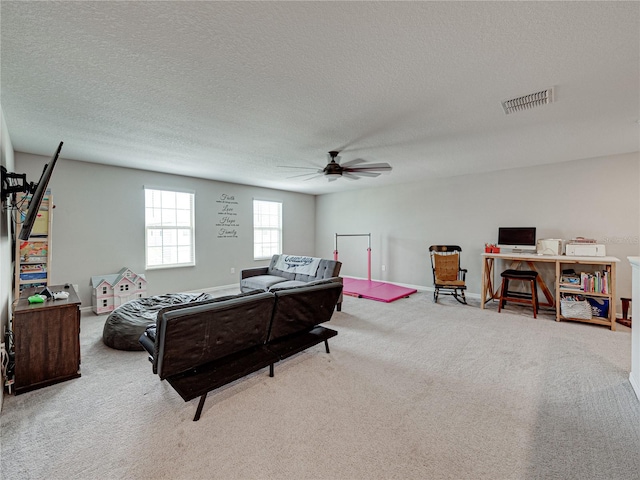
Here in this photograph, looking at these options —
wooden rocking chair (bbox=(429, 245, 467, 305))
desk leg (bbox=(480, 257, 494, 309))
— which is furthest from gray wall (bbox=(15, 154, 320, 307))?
desk leg (bbox=(480, 257, 494, 309))

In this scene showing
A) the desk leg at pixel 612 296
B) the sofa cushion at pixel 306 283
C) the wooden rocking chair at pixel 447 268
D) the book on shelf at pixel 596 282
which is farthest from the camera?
the wooden rocking chair at pixel 447 268

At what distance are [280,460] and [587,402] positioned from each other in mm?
2352

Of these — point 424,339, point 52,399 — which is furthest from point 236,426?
point 424,339

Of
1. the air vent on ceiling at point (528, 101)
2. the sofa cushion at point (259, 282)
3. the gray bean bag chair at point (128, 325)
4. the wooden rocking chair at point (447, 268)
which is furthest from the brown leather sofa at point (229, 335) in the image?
the wooden rocking chair at point (447, 268)

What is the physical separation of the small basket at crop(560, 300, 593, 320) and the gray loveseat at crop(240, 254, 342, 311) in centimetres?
325

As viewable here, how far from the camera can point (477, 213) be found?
5.46 m

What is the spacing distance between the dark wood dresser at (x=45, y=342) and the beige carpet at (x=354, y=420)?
0.13 metres

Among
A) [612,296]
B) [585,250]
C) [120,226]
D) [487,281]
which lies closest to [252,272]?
[120,226]

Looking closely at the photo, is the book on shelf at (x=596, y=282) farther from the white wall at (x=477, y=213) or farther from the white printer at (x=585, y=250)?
the white wall at (x=477, y=213)

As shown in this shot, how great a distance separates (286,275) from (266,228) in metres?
2.31

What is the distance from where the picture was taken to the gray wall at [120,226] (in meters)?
4.35

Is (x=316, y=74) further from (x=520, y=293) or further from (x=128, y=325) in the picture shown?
(x=520, y=293)

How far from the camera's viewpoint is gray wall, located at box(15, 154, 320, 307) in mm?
4348

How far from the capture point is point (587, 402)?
6.94 ft
